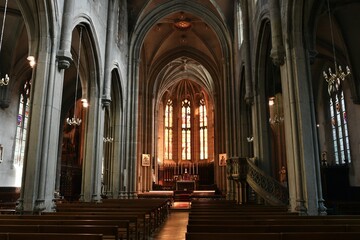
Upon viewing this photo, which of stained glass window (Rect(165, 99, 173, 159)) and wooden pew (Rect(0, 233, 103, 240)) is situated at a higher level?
stained glass window (Rect(165, 99, 173, 159))

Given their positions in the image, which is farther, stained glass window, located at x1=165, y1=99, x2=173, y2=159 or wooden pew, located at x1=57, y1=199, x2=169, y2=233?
stained glass window, located at x1=165, y1=99, x2=173, y2=159

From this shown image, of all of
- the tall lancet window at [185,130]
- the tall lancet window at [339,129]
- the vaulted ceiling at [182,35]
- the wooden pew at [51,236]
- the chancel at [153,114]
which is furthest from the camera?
the tall lancet window at [185,130]

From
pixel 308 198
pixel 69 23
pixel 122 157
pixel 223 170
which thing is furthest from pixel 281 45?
pixel 223 170

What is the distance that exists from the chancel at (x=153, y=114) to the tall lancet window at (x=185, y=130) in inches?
229

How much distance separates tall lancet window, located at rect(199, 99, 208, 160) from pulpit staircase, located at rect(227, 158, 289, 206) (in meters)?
27.2

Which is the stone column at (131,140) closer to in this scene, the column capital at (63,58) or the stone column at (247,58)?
the stone column at (247,58)

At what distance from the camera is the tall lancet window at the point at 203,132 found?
135ft

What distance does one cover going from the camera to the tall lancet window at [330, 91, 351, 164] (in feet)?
66.2

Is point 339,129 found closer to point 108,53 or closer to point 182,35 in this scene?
point 108,53

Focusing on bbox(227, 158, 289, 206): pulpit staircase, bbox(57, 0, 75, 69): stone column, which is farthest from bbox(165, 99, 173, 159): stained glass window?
bbox(57, 0, 75, 69): stone column

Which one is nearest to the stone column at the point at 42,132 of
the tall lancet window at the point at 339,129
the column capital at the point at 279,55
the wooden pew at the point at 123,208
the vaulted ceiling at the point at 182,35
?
the wooden pew at the point at 123,208

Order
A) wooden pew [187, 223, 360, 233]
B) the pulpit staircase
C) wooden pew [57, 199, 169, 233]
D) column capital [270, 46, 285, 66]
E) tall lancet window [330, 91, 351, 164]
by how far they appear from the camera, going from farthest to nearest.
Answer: tall lancet window [330, 91, 351, 164] → the pulpit staircase → column capital [270, 46, 285, 66] → wooden pew [57, 199, 169, 233] → wooden pew [187, 223, 360, 233]

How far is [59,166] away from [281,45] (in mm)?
18718

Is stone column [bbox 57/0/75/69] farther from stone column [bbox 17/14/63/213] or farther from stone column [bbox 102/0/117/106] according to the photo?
stone column [bbox 102/0/117/106]
